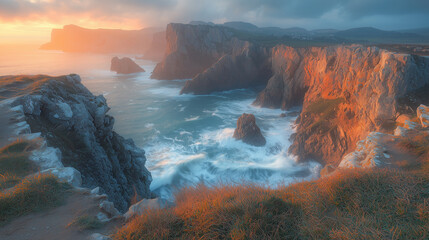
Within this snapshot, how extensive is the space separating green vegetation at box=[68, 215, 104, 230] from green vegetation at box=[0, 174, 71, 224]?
3.56 feet

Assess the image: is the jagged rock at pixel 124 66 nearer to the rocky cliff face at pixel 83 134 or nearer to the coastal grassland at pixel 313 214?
the rocky cliff face at pixel 83 134

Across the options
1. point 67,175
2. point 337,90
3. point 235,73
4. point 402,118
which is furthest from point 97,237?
point 235,73

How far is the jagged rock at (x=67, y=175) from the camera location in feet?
19.6

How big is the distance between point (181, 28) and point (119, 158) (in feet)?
206

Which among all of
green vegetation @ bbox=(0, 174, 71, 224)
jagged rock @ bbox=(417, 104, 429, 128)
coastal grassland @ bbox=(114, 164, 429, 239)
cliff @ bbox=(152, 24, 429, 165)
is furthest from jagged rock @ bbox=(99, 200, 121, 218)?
cliff @ bbox=(152, 24, 429, 165)

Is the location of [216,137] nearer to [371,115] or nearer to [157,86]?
[371,115]

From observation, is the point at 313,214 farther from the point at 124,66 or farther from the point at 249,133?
the point at 124,66

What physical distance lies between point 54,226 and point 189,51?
68.8 meters

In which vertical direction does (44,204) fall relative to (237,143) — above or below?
above

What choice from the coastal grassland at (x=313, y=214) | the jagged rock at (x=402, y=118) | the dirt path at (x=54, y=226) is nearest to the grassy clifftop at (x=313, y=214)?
the coastal grassland at (x=313, y=214)

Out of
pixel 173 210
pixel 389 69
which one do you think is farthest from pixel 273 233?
pixel 389 69

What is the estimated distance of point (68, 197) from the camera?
5.32m

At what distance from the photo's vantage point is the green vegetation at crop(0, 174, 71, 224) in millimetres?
4574

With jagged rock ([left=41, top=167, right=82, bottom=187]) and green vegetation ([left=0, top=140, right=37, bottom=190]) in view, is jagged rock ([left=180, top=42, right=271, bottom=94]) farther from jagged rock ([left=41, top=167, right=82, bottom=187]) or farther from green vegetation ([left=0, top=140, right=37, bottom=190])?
jagged rock ([left=41, top=167, right=82, bottom=187])
